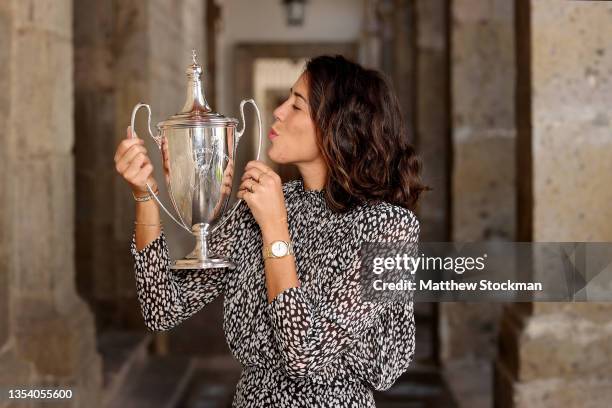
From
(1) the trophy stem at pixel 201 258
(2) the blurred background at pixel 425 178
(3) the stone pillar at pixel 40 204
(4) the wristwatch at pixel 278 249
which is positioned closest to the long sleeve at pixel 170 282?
(1) the trophy stem at pixel 201 258

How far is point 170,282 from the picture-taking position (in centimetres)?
174

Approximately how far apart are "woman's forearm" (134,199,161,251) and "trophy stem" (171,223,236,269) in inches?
3.2

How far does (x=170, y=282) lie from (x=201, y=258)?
0.56ft

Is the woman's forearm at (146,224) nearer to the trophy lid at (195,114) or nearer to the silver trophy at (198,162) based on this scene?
the silver trophy at (198,162)

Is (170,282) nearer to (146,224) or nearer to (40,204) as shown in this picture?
(146,224)

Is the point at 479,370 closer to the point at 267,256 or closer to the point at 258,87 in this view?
the point at 267,256

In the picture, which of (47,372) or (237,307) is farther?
(47,372)

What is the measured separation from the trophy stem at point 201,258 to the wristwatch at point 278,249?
0.08 m

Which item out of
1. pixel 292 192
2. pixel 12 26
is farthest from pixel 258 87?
pixel 292 192

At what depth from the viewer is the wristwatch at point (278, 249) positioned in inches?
60.7

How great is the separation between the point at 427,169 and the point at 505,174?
189 centimetres

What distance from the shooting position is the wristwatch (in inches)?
60.7

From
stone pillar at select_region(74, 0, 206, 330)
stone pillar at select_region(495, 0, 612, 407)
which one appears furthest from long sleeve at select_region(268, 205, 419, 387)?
stone pillar at select_region(74, 0, 206, 330)

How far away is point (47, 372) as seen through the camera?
10.5 feet
